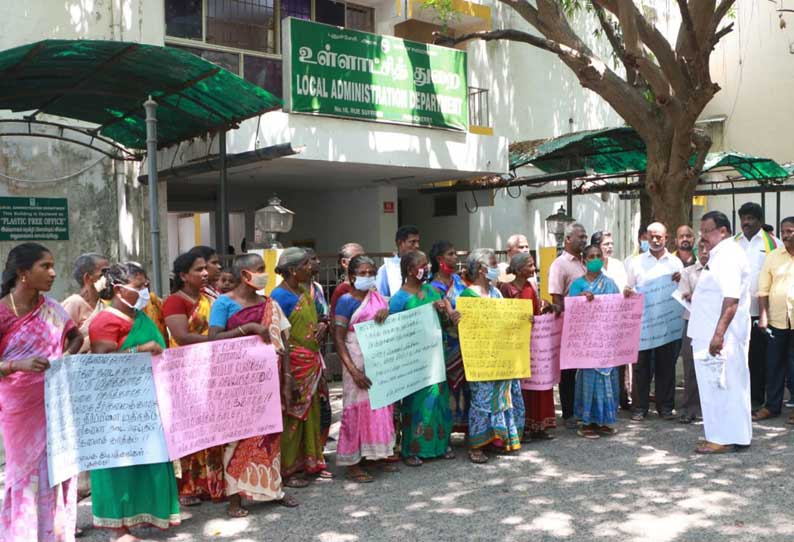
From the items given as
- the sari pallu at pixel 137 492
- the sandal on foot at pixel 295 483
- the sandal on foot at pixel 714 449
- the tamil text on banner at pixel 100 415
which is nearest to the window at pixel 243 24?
the sandal on foot at pixel 295 483

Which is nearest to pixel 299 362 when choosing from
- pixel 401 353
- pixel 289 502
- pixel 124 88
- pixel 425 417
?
pixel 401 353

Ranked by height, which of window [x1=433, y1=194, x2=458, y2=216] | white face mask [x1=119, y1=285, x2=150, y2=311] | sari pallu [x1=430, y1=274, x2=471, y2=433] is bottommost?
sari pallu [x1=430, y1=274, x2=471, y2=433]

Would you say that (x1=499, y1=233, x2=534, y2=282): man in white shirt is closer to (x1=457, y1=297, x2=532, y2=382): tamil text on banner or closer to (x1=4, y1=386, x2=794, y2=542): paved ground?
(x1=457, y1=297, x2=532, y2=382): tamil text on banner

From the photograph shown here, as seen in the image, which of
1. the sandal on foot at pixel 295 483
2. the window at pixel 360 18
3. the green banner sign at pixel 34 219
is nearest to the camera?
the sandal on foot at pixel 295 483

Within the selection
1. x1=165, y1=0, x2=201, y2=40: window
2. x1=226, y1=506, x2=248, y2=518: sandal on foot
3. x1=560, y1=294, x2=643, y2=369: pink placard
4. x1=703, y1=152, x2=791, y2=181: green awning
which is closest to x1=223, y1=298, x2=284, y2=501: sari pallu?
x1=226, y1=506, x2=248, y2=518: sandal on foot

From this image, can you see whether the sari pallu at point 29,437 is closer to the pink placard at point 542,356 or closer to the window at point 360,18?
the pink placard at point 542,356

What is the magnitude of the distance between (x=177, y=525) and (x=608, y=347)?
374 cm

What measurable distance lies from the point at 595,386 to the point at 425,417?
161cm

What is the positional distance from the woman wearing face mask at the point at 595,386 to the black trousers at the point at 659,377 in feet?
1.90

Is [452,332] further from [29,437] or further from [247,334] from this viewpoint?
[29,437]

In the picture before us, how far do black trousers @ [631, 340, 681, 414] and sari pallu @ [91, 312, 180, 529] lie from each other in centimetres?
449

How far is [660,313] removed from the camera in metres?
7.03

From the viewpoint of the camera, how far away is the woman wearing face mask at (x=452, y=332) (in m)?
5.90

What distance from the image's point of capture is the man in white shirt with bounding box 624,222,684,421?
711 centimetres
